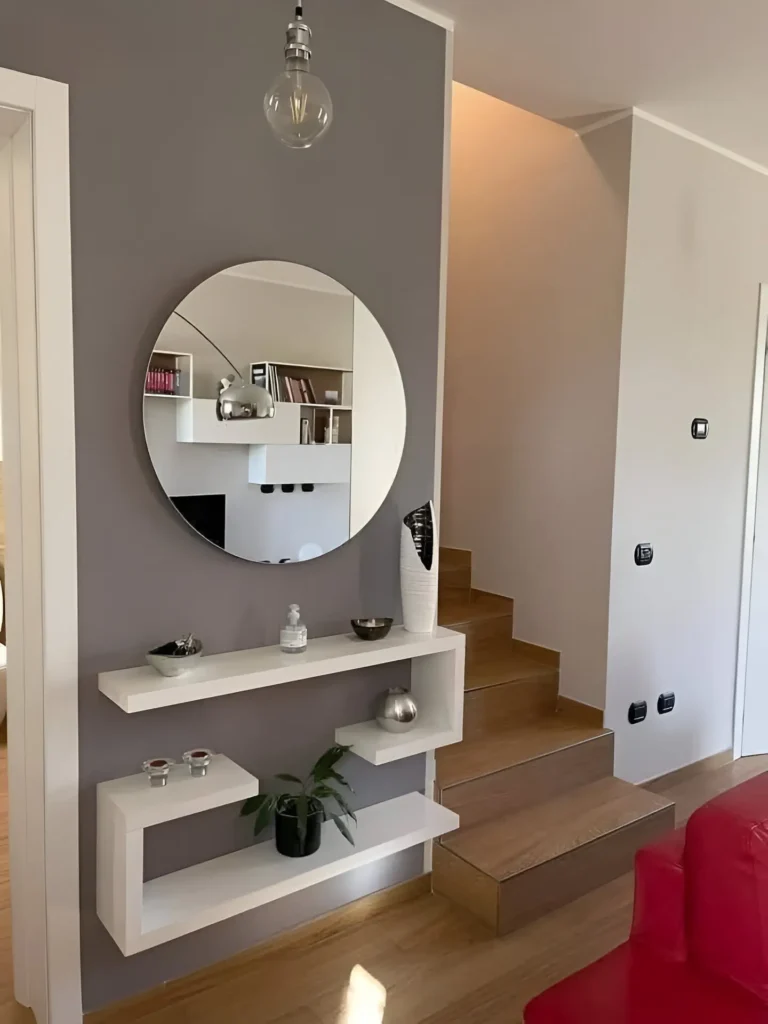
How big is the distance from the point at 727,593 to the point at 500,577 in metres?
1.05

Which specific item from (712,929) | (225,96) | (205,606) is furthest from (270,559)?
(712,929)

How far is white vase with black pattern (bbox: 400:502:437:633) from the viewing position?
231 centimetres

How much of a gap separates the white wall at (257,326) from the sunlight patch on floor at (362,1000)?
1557 mm

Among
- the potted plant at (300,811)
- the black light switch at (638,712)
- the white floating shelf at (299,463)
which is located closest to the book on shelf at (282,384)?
the white floating shelf at (299,463)

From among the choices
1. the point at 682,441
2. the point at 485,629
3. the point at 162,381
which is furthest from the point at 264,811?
the point at 682,441

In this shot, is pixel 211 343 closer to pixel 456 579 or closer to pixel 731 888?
pixel 731 888

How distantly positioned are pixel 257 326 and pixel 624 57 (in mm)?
1496

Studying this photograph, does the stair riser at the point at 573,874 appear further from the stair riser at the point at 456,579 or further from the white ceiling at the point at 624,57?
the white ceiling at the point at 624,57

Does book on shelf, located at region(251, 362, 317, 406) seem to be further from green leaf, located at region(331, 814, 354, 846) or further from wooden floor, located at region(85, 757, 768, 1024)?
wooden floor, located at region(85, 757, 768, 1024)

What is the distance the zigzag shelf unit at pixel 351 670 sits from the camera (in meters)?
1.83

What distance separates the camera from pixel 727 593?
3678mm

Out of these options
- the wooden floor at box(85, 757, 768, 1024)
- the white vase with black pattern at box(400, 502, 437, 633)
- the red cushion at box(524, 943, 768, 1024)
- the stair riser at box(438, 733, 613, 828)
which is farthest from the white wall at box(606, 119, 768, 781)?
the red cushion at box(524, 943, 768, 1024)

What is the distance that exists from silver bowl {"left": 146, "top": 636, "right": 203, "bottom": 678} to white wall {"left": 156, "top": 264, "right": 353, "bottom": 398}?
59 cm

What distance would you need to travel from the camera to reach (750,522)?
3723mm
